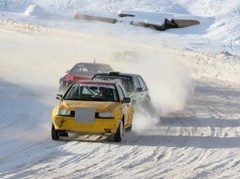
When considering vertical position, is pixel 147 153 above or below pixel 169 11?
above

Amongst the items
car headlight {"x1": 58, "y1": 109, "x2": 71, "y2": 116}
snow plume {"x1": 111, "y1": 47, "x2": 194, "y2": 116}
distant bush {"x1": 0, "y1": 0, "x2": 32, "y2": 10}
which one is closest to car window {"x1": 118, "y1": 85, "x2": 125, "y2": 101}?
car headlight {"x1": 58, "y1": 109, "x2": 71, "y2": 116}

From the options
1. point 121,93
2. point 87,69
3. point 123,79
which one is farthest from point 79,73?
point 121,93

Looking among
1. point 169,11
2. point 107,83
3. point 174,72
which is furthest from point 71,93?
point 169,11

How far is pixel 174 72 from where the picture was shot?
112ft

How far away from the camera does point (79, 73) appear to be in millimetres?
22562

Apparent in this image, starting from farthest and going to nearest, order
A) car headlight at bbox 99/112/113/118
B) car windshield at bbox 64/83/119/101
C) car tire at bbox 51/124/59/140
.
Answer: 1. car windshield at bbox 64/83/119/101
2. car tire at bbox 51/124/59/140
3. car headlight at bbox 99/112/113/118

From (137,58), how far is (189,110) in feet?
44.5

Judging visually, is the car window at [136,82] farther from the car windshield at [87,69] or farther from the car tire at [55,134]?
the car tire at [55,134]

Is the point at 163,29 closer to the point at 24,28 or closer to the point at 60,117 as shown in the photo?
the point at 24,28

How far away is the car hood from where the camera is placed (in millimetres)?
14180

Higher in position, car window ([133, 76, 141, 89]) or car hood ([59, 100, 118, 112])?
car hood ([59, 100, 118, 112])

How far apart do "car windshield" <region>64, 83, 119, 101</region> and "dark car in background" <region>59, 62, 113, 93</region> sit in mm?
6064

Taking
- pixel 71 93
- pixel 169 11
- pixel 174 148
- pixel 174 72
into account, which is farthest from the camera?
pixel 169 11

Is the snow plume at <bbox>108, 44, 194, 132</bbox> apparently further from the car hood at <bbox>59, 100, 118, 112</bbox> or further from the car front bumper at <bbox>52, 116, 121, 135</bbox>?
the car front bumper at <bbox>52, 116, 121, 135</bbox>
